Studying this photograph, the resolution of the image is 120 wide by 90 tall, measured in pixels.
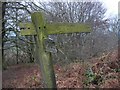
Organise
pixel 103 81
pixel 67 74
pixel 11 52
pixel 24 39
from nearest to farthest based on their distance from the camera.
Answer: pixel 103 81
pixel 67 74
pixel 24 39
pixel 11 52

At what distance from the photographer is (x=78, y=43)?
6.16 m

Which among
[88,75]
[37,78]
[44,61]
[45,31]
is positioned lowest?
[37,78]

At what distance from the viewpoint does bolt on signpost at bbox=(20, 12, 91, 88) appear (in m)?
2.93

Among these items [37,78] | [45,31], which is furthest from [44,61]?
[37,78]

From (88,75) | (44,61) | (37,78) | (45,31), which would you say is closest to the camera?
(44,61)

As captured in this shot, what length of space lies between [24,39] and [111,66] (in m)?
3.42

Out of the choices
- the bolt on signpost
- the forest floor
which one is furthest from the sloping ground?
the bolt on signpost

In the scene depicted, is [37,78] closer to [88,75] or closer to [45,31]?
[88,75]

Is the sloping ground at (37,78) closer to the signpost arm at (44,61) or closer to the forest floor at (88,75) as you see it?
the forest floor at (88,75)

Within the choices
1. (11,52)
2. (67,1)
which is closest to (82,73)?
(67,1)

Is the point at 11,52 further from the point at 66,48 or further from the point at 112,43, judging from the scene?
the point at 112,43

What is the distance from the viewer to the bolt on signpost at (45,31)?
293 cm

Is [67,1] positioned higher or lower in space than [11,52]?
higher

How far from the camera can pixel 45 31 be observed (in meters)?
3.04
